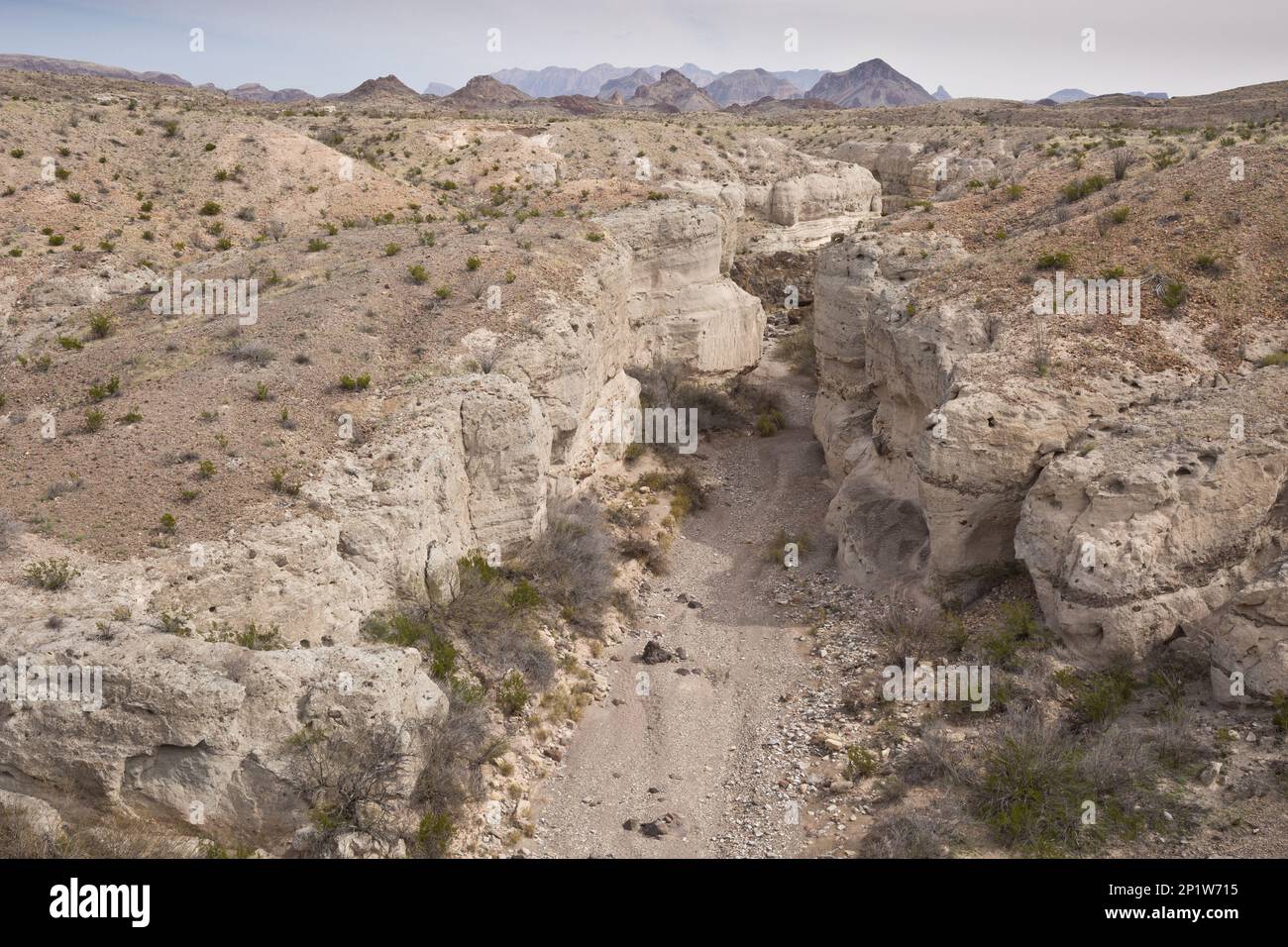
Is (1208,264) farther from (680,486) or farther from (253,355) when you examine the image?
(253,355)

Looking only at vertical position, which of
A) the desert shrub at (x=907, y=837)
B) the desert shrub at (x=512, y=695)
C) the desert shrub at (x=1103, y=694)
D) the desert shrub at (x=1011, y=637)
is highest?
the desert shrub at (x=1011, y=637)

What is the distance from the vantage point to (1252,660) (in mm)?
11836

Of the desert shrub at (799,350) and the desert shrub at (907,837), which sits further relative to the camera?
the desert shrub at (799,350)

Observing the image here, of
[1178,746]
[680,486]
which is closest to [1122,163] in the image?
[680,486]

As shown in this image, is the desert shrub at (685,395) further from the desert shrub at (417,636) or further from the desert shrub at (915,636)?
the desert shrub at (417,636)

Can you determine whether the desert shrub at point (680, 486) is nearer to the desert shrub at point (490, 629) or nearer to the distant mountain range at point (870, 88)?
the desert shrub at point (490, 629)

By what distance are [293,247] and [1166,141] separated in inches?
1003

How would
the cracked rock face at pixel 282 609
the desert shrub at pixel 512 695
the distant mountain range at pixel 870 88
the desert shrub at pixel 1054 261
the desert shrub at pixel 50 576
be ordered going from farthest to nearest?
the distant mountain range at pixel 870 88, the desert shrub at pixel 1054 261, the desert shrub at pixel 512 695, the desert shrub at pixel 50 576, the cracked rock face at pixel 282 609

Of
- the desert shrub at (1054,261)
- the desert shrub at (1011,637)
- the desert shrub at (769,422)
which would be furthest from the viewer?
the desert shrub at (769,422)

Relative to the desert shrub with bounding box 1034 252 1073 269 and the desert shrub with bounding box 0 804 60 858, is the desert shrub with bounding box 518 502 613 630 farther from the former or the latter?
the desert shrub with bounding box 1034 252 1073 269

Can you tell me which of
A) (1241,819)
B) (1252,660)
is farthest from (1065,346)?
(1241,819)

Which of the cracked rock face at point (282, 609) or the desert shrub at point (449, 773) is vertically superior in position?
the cracked rock face at point (282, 609)

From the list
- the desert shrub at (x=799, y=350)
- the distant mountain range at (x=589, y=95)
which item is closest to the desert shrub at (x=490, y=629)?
the desert shrub at (x=799, y=350)

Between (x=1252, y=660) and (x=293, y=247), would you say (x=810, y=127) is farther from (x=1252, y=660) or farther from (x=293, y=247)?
(x=1252, y=660)
